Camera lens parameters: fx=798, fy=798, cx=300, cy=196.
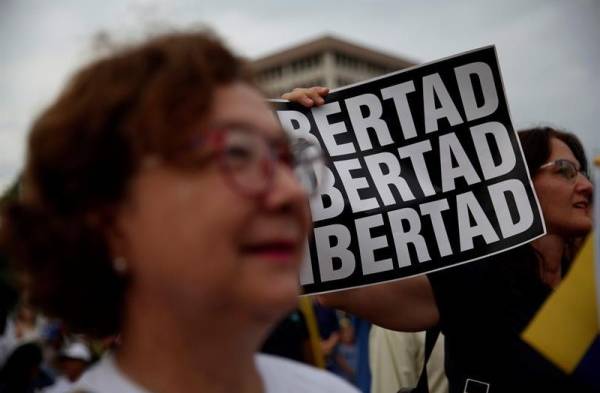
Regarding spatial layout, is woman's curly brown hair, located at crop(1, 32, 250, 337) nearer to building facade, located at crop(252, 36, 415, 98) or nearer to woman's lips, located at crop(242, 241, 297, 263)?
woman's lips, located at crop(242, 241, 297, 263)

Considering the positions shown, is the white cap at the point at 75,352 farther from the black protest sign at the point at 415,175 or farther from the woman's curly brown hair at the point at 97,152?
the woman's curly brown hair at the point at 97,152

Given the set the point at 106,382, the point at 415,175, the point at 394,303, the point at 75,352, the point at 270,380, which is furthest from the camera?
the point at 75,352

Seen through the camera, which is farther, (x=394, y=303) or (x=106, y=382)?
(x=394, y=303)

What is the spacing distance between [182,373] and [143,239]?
0.26 m

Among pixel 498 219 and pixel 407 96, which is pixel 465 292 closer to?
pixel 498 219

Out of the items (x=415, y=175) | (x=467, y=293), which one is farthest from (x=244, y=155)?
(x=415, y=175)

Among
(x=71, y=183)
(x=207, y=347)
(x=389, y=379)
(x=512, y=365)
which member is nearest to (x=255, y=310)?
(x=207, y=347)

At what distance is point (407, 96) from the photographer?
9.28 feet

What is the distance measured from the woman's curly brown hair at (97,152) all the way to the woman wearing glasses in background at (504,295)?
1.27 meters

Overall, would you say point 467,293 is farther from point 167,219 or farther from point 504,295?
point 167,219

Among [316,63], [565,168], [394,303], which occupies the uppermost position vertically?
[565,168]

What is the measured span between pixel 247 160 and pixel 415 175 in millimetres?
1508

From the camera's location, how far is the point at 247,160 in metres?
1.38

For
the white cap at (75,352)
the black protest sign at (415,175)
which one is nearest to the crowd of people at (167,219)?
the black protest sign at (415,175)
